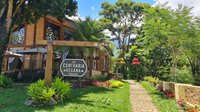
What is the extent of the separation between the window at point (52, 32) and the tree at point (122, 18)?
13344 mm

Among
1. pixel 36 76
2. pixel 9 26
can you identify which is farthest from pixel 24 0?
pixel 36 76

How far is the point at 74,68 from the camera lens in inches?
324

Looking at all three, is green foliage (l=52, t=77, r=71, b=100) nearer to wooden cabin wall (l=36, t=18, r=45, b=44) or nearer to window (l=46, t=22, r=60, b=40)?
wooden cabin wall (l=36, t=18, r=45, b=44)

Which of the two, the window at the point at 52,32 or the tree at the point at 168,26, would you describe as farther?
the window at the point at 52,32

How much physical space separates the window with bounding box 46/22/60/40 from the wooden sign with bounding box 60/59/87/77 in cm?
1449

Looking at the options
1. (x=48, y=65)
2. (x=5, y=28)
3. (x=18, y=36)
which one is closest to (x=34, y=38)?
(x=18, y=36)

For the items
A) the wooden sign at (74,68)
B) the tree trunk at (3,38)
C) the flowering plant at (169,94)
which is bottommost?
the flowering plant at (169,94)

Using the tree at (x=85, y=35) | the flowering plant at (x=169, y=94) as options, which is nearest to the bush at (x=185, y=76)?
the flowering plant at (x=169, y=94)

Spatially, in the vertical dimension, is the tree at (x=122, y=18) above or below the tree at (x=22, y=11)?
above

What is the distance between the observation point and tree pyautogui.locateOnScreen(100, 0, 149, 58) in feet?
121

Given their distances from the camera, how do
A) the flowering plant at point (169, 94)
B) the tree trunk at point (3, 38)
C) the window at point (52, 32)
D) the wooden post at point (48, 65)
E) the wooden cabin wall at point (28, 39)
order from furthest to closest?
1. the window at point (52, 32)
2. the wooden cabin wall at point (28, 39)
3. the tree trunk at point (3, 38)
4. the flowering plant at point (169, 94)
5. the wooden post at point (48, 65)

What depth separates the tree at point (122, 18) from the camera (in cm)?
3691

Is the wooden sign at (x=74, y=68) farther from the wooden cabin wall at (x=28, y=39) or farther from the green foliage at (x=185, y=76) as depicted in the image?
the wooden cabin wall at (x=28, y=39)

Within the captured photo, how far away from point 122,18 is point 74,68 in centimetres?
3058
